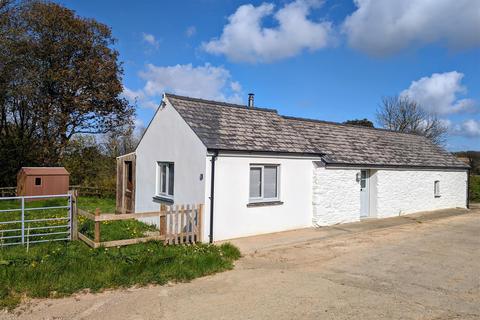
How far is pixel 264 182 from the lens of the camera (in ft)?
42.2

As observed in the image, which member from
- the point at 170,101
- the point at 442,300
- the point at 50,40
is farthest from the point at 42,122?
the point at 442,300

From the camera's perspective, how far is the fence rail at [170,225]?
9688 mm

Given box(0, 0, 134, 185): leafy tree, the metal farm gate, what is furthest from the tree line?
the metal farm gate

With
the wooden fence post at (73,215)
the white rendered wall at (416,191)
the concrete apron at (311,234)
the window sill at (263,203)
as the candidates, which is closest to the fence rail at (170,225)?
the wooden fence post at (73,215)

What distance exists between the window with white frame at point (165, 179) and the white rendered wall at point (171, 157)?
0.21 m

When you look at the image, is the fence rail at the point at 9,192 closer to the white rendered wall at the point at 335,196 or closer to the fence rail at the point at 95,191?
the fence rail at the point at 95,191

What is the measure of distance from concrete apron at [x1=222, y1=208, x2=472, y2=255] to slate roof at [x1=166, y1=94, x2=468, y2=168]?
94.1 inches

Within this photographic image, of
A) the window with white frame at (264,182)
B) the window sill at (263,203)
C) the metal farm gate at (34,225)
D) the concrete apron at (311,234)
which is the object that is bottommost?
the concrete apron at (311,234)

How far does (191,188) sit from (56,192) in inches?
580

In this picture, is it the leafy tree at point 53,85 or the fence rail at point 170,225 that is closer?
the fence rail at point 170,225

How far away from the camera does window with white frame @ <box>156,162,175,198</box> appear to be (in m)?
13.6

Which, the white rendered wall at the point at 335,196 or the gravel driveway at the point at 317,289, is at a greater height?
the white rendered wall at the point at 335,196

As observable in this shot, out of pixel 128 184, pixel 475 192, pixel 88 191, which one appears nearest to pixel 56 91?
pixel 88 191

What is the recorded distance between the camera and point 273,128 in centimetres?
1429
